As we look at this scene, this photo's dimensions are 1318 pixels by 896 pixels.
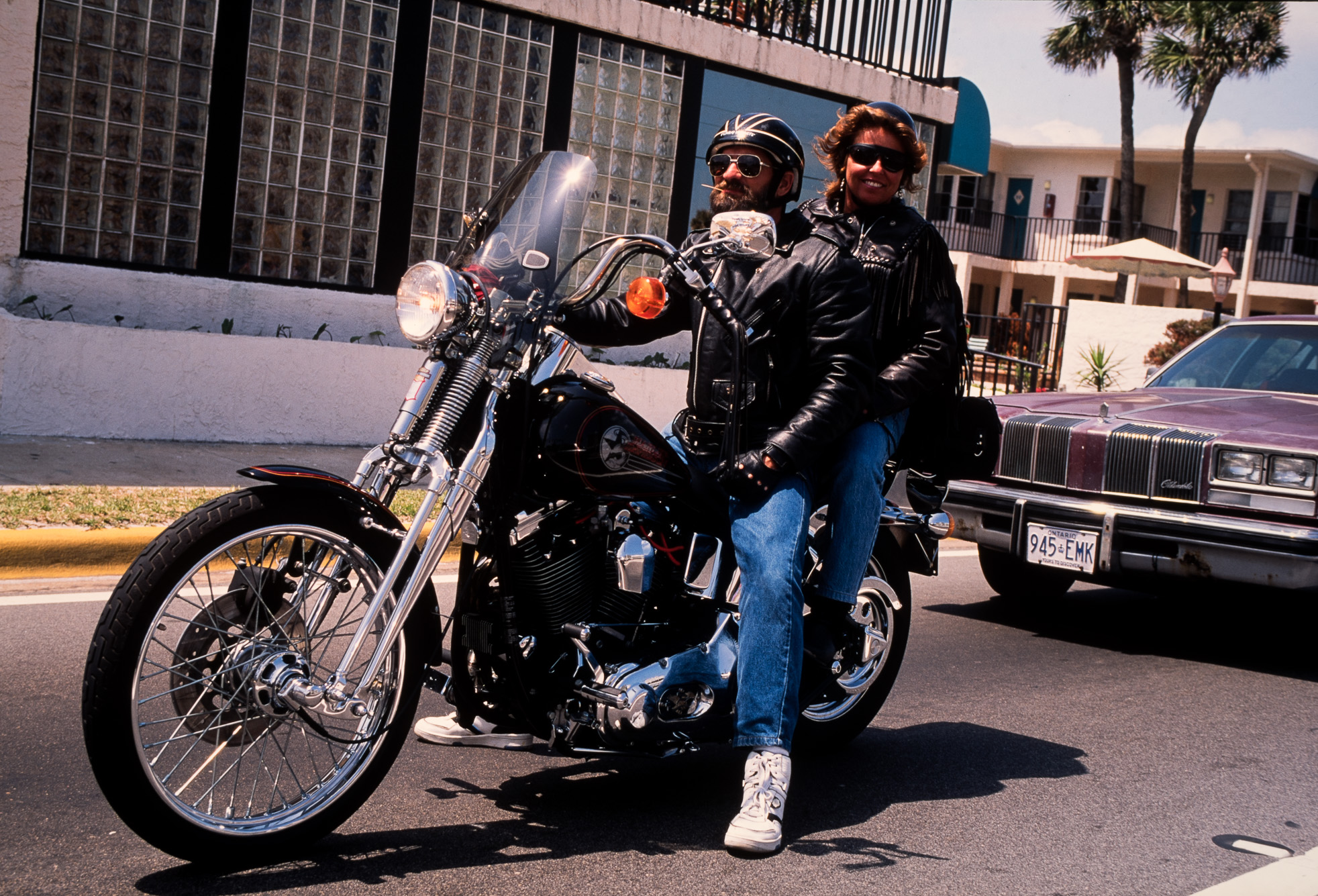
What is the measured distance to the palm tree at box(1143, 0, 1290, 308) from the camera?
33000 mm

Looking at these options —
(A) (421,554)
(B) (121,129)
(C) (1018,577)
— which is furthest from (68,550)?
(C) (1018,577)

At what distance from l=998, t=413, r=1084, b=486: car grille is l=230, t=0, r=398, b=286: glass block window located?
5.68 meters

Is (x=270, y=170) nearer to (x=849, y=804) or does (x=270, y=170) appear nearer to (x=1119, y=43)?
(x=849, y=804)

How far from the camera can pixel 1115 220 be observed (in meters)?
A: 37.8

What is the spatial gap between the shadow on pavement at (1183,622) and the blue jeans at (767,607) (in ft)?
11.2

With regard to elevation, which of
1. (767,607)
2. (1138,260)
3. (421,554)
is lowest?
(767,607)

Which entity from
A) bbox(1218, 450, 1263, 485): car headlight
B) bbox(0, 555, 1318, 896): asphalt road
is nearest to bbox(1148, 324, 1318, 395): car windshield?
bbox(1218, 450, 1263, 485): car headlight

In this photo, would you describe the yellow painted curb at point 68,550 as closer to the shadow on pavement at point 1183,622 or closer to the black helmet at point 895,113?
the black helmet at point 895,113

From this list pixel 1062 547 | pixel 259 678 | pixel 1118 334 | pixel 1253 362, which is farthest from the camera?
pixel 1118 334

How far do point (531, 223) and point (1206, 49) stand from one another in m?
34.7

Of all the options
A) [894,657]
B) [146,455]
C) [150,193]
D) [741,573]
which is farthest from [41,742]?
[150,193]

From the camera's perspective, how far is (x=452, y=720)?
372 cm

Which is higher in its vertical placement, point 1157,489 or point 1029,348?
point 1029,348

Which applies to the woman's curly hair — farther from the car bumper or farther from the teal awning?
the teal awning
